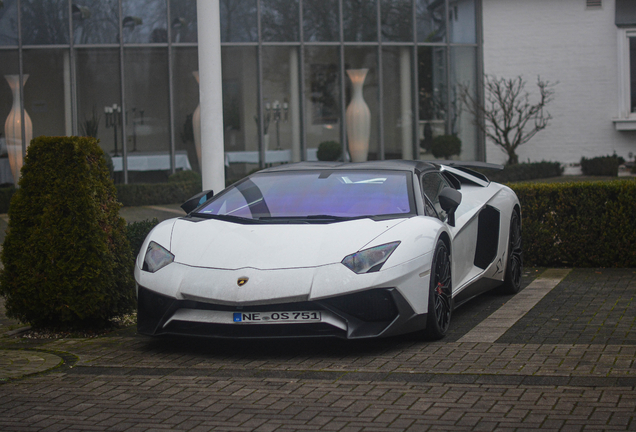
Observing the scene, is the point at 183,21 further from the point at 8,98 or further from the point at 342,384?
the point at 342,384

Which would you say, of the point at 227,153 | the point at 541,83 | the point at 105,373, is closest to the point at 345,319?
the point at 105,373

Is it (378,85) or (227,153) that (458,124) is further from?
(227,153)

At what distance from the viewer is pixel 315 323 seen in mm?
5324

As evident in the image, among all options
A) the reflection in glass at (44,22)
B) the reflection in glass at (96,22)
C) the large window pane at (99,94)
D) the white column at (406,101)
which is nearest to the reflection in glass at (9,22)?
the reflection in glass at (44,22)

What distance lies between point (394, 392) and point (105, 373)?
187 cm

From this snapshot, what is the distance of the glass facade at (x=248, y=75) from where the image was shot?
2044cm

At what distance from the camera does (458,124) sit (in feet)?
77.4

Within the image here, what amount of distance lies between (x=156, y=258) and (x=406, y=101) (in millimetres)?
17934

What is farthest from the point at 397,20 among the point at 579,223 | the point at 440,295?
the point at 440,295

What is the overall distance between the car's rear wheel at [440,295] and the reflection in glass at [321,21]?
16.6m

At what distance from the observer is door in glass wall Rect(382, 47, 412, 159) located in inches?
897

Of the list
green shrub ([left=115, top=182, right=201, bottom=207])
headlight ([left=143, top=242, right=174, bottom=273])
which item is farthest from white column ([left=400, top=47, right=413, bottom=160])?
headlight ([left=143, top=242, right=174, bottom=273])

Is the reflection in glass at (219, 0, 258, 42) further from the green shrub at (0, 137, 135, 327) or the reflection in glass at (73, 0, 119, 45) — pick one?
the green shrub at (0, 137, 135, 327)

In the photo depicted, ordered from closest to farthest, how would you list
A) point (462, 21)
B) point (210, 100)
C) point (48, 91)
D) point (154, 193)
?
point (210, 100)
point (154, 193)
point (48, 91)
point (462, 21)
